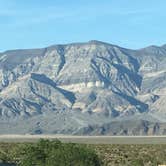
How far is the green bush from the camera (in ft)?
208

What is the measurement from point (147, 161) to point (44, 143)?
2962 cm

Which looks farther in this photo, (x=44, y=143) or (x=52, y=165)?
(x=44, y=143)

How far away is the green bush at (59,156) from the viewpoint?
63469mm

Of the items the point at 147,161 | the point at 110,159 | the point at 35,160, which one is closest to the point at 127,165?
the point at 147,161

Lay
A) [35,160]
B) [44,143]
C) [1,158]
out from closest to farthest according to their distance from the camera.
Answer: [35,160] < [44,143] < [1,158]

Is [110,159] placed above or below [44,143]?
below

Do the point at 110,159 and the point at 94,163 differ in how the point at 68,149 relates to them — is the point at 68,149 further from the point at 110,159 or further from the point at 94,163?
the point at 110,159

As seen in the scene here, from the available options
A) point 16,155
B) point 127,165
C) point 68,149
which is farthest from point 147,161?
point 68,149

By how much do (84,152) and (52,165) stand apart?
4419 millimetres

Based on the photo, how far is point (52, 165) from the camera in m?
62.3

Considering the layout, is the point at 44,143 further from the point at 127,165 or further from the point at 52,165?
the point at 127,165

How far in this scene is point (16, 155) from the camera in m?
101

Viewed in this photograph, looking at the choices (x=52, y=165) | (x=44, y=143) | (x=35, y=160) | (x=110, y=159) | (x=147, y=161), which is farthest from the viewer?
(x=110, y=159)

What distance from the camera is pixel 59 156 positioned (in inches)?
2505
